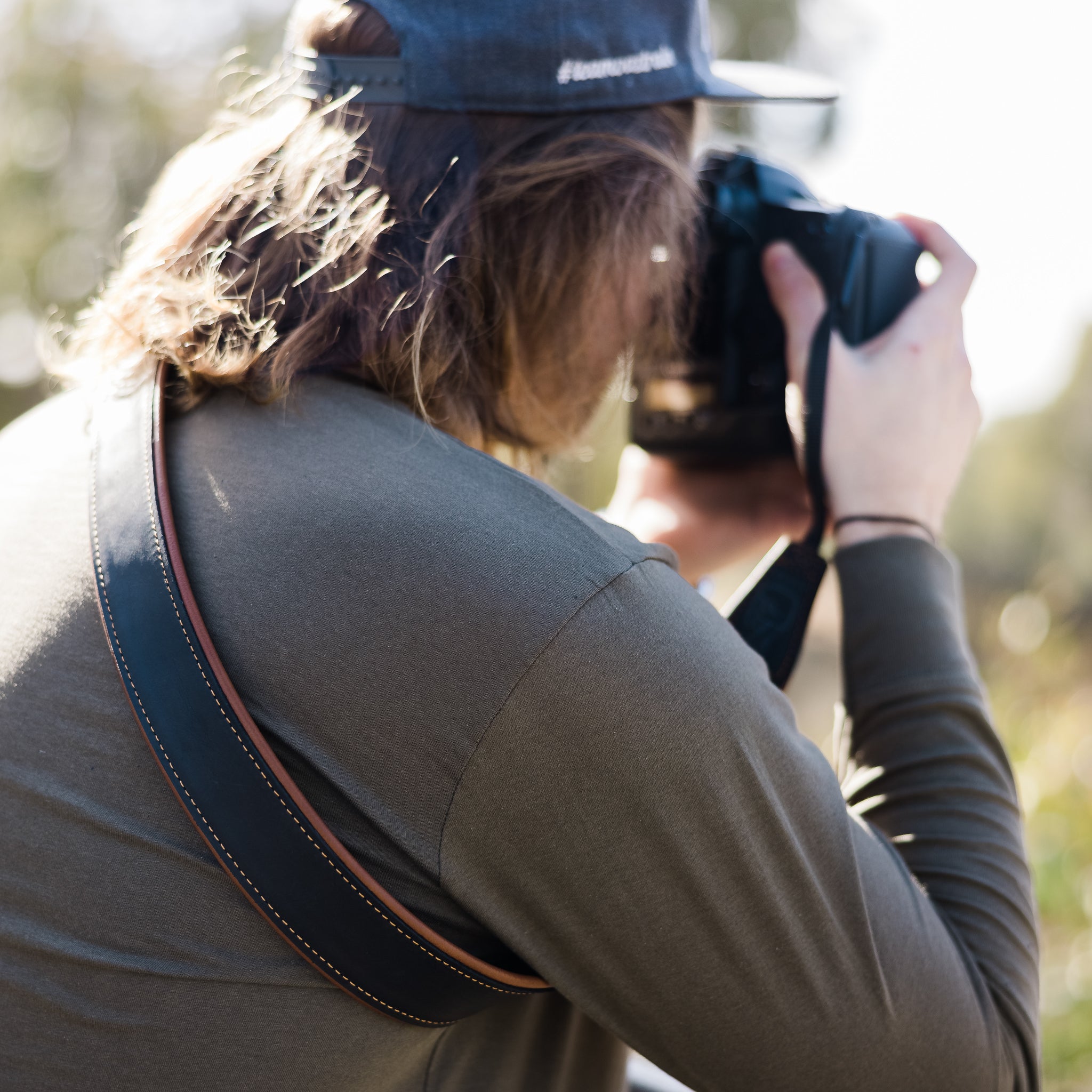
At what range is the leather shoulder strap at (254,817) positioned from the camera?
74 cm

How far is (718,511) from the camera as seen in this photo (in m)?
1.52

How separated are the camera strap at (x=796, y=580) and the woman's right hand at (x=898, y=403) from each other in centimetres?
1

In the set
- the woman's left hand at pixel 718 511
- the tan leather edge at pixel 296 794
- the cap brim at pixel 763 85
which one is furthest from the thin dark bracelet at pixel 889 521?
the tan leather edge at pixel 296 794

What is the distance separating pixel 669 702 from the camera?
735mm

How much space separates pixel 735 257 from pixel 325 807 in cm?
85

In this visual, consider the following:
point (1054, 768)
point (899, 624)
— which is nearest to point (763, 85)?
point (899, 624)

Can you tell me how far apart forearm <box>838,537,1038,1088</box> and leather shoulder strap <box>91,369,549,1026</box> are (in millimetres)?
393

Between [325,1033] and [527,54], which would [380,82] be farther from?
[325,1033]

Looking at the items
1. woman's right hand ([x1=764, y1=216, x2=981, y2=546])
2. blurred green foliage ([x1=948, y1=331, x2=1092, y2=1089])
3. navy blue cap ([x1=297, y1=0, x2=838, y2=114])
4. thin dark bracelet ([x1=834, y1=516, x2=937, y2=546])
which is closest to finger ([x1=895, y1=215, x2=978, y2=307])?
woman's right hand ([x1=764, y1=216, x2=981, y2=546])

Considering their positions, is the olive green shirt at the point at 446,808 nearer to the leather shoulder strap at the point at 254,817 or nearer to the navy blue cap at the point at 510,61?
the leather shoulder strap at the point at 254,817

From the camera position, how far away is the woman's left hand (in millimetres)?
1469

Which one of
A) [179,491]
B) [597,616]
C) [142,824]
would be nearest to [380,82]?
[179,491]

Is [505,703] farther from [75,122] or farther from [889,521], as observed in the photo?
[75,122]

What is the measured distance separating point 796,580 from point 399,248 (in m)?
0.57
